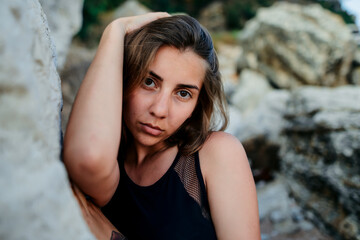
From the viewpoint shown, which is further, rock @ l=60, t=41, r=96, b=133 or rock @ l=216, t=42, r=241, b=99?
rock @ l=216, t=42, r=241, b=99

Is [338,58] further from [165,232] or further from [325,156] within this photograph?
[165,232]

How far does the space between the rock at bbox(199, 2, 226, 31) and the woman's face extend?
2099 cm

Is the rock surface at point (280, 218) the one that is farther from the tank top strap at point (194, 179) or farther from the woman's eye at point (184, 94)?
the woman's eye at point (184, 94)

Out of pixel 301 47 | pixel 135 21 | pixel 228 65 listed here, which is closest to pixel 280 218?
pixel 135 21

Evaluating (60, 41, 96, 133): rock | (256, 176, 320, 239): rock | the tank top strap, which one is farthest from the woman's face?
(60, 41, 96, 133): rock

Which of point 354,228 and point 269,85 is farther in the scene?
point 269,85

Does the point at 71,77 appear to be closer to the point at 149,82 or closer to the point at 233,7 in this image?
the point at 149,82

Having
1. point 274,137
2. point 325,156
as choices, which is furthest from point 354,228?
point 274,137

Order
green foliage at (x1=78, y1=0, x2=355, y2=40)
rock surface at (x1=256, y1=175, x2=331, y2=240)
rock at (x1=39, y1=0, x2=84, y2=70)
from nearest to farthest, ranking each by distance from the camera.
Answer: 1. rock surface at (x1=256, y1=175, x2=331, y2=240)
2. rock at (x1=39, y1=0, x2=84, y2=70)
3. green foliage at (x1=78, y1=0, x2=355, y2=40)

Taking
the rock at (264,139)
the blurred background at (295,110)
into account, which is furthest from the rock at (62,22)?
the rock at (264,139)

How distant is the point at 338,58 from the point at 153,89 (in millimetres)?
8567

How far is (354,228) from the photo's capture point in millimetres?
2102

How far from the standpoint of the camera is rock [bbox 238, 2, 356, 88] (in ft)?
27.4

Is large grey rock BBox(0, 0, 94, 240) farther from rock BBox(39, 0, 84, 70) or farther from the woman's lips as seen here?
rock BBox(39, 0, 84, 70)
